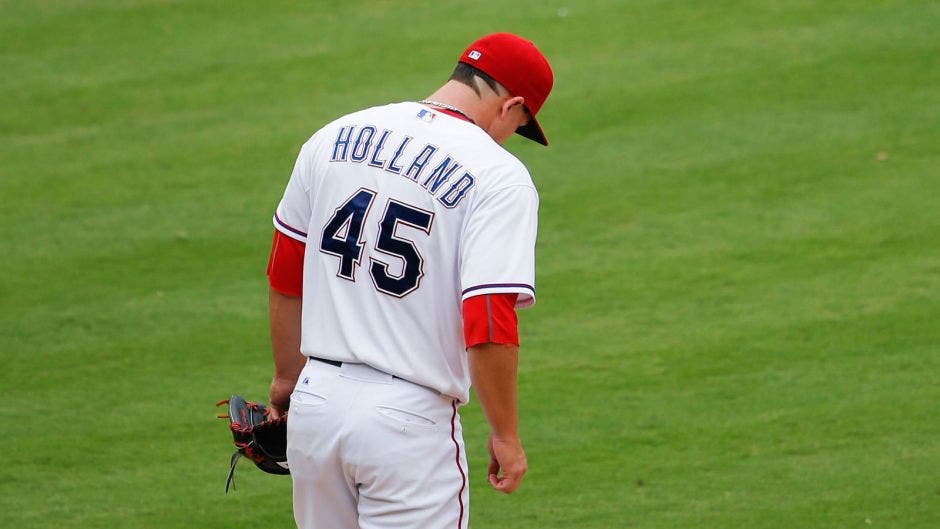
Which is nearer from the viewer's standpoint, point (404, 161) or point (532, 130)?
point (404, 161)

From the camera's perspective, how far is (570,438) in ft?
15.3

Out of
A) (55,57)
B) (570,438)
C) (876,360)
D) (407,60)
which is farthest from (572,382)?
(55,57)

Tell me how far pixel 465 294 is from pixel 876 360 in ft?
9.48

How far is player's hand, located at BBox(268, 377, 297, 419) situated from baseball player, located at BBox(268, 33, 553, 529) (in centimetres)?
28

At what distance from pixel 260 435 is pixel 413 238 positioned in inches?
31.8

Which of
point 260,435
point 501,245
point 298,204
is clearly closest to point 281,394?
point 260,435

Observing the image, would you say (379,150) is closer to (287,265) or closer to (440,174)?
(440,174)

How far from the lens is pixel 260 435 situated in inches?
129

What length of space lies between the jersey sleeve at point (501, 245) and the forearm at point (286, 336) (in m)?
0.60

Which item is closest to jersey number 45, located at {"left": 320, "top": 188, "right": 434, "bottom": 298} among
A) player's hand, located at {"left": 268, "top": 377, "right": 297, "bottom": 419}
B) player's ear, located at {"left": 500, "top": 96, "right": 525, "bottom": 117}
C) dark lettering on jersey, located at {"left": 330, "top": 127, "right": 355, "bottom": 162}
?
dark lettering on jersey, located at {"left": 330, "top": 127, "right": 355, "bottom": 162}

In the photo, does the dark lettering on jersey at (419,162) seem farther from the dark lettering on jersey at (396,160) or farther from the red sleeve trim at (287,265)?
the red sleeve trim at (287,265)

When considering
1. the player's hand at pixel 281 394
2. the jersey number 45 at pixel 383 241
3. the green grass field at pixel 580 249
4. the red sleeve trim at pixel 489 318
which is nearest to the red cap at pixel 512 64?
the jersey number 45 at pixel 383 241

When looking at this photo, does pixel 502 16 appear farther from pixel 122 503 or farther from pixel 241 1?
pixel 122 503

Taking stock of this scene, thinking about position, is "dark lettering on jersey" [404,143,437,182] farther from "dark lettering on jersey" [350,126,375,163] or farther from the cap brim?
the cap brim
